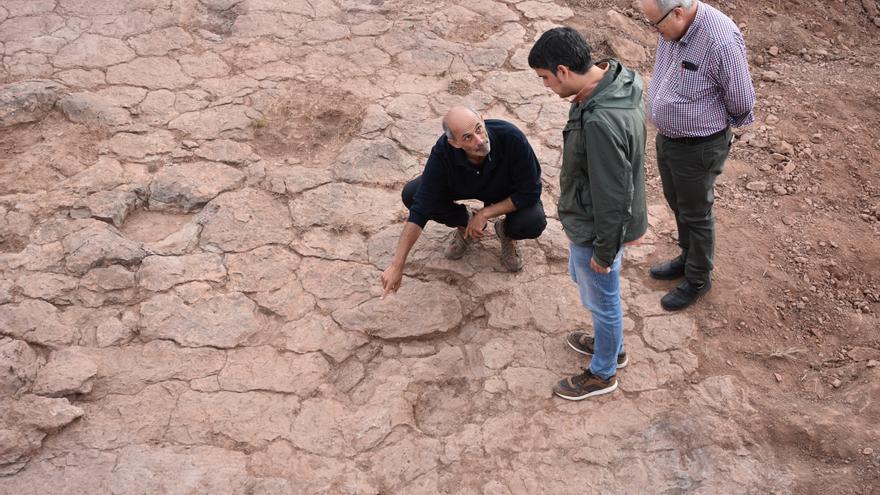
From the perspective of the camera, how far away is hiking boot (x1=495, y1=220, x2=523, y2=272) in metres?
3.13

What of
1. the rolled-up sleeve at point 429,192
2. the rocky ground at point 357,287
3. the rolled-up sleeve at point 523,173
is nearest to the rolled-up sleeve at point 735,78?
the rolled-up sleeve at point 523,173

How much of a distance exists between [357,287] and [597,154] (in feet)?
4.61

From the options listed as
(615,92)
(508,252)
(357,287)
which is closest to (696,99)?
(615,92)

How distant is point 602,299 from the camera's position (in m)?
2.50

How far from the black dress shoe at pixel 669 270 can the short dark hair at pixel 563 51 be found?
4.28ft

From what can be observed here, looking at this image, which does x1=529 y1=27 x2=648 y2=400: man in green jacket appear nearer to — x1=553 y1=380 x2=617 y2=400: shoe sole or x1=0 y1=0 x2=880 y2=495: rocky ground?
x1=553 y1=380 x2=617 y2=400: shoe sole

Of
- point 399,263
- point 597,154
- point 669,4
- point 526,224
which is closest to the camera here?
point 597,154

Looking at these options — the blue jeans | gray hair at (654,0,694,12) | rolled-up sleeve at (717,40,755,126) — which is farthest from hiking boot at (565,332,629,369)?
gray hair at (654,0,694,12)

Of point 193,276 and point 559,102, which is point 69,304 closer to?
point 193,276

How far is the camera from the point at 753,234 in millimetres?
3408

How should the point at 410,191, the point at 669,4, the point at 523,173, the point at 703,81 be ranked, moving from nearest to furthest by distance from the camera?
the point at 669,4 → the point at 703,81 → the point at 523,173 → the point at 410,191

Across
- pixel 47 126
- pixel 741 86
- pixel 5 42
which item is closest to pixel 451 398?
pixel 741 86

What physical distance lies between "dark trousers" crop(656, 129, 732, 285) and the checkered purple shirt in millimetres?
64

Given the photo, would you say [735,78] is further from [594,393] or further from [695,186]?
[594,393]
